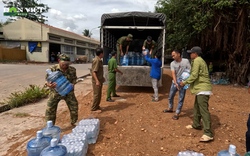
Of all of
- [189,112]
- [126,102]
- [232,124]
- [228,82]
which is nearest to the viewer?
[232,124]

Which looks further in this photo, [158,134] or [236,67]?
[236,67]

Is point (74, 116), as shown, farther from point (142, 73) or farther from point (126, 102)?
point (142, 73)

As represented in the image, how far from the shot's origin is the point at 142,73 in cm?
668

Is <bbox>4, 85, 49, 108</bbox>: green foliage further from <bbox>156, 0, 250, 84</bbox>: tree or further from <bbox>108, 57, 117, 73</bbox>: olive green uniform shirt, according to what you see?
<bbox>156, 0, 250, 84</bbox>: tree

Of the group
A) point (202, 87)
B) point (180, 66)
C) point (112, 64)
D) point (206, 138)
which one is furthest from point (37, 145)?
point (112, 64)

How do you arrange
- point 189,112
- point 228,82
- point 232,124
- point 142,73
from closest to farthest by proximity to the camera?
1. point 232,124
2. point 189,112
3. point 142,73
4. point 228,82

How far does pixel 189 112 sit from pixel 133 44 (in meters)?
6.56

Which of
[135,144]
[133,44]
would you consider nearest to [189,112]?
[135,144]

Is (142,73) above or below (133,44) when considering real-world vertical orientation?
below

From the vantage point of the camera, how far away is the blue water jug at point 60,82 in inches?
130

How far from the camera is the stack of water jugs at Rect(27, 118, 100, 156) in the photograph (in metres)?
2.05

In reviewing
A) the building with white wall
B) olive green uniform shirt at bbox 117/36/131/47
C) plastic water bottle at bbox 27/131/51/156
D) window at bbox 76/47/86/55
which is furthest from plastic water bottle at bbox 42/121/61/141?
window at bbox 76/47/86/55

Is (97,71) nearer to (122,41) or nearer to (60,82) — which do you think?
(60,82)

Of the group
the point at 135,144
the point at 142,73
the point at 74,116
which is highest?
the point at 142,73
